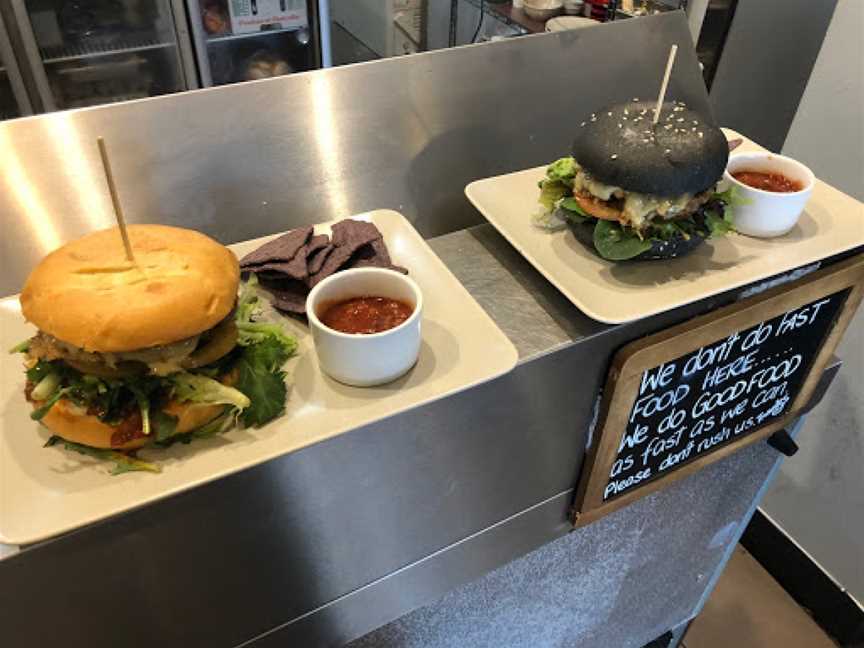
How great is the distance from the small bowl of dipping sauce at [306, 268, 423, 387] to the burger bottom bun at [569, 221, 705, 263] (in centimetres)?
28

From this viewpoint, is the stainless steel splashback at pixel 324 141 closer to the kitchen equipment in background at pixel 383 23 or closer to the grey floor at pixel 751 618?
the grey floor at pixel 751 618

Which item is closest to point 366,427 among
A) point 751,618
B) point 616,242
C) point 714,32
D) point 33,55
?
point 616,242

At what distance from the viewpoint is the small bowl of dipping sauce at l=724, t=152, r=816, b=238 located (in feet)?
3.19

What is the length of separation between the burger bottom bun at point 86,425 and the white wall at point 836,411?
5.13 feet

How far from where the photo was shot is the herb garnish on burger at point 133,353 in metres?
0.66

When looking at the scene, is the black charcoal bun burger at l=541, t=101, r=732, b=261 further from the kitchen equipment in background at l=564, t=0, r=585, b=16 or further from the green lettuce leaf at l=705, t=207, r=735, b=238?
the kitchen equipment in background at l=564, t=0, r=585, b=16

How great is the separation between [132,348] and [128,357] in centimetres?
2

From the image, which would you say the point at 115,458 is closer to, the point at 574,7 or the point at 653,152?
the point at 653,152

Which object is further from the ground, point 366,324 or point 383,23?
point 366,324

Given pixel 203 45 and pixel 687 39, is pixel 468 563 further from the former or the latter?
pixel 203 45

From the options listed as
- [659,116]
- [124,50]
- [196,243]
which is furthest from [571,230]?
[124,50]

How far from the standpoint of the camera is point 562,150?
3.93 ft

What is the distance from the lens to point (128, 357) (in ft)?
2.20

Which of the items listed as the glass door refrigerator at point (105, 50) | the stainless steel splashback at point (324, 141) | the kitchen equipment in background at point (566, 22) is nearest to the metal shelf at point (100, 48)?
the glass door refrigerator at point (105, 50)
